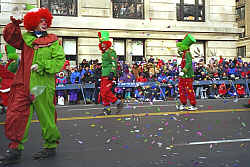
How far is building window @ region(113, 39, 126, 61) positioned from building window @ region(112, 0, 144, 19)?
1497 millimetres

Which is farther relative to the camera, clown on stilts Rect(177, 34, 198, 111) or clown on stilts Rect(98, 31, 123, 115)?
clown on stilts Rect(177, 34, 198, 111)

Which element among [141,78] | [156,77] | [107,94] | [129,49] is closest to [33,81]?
[107,94]

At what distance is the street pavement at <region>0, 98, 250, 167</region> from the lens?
440 centimetres

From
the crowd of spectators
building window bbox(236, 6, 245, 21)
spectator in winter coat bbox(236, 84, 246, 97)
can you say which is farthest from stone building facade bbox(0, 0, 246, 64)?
building window bbox(236, 6, 245, 21)

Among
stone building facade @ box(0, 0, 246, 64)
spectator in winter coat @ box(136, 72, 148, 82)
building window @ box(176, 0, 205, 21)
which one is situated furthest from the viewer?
building window @ box(176, 0, 205, 21)

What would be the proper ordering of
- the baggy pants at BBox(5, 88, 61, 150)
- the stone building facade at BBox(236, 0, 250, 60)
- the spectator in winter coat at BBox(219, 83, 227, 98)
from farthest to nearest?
1. the stone building facade at BBox(236, 0, 250, 60)
2. the spectator in winter coat at BBox(219, 83, 227, 98)
3. the baggy pants at BBox(5, 88, 61, 150)

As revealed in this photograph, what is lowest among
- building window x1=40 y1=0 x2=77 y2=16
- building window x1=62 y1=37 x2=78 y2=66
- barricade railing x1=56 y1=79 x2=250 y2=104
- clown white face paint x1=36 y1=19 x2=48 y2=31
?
barricade railing x1=56 y1=79 x2=250 y2=104

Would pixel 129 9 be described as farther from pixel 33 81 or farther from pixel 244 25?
pixel 244 25

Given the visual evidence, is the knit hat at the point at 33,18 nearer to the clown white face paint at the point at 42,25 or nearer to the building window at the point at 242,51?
the clown white face paint at the point at 42,25

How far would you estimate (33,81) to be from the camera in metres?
4.53

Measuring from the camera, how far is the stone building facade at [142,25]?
20094 millimetres

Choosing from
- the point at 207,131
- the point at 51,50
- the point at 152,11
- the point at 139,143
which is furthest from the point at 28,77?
the point at 152,11

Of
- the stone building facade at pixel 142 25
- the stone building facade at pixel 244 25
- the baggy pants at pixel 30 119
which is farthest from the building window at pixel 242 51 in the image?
the baggy pants at pixel 30 119

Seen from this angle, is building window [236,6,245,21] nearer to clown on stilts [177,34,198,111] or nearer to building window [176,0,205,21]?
building window [176,0,205,21]
